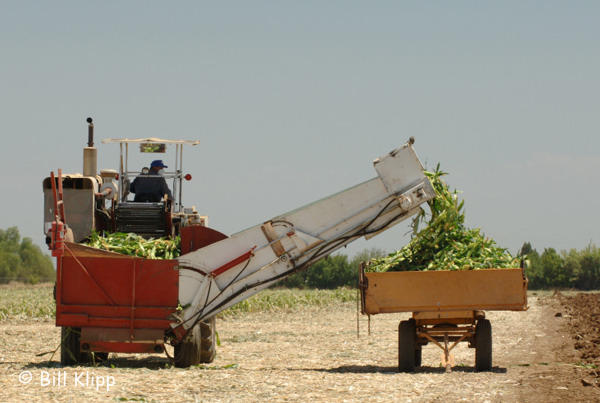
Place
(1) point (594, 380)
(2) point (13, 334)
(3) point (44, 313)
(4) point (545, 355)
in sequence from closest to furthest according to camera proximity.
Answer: (1) point (594, 380) < (4) point (545, 355) < (2) point (13, 334) < (3) point (44, 313)

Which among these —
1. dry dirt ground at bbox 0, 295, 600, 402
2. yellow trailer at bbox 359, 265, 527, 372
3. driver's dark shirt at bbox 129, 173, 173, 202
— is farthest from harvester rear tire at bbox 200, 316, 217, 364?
yellow trailer at bbox 359, 265, 527, 372

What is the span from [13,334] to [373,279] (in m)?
12.4

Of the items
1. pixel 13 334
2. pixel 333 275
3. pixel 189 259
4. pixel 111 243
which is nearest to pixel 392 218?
pixel 189 259

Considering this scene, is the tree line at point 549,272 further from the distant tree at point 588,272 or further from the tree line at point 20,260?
the tree line at point 20,260

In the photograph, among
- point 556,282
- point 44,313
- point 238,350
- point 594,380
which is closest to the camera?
point 594,380

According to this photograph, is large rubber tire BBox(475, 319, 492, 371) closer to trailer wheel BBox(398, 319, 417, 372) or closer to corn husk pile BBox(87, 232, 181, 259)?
trailer wheel BBox(398, 319, 417, 372)

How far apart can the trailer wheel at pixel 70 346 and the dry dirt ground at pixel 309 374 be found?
470mm

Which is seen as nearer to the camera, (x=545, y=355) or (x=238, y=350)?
(x=545, y=355)

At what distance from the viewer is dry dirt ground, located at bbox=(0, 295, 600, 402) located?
1073cm

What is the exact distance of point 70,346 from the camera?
1355cm

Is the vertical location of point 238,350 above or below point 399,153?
below

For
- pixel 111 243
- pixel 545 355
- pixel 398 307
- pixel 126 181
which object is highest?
pixel 126 181

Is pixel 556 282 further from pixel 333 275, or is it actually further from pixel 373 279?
pixel 373 279

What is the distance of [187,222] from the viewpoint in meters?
15.5
